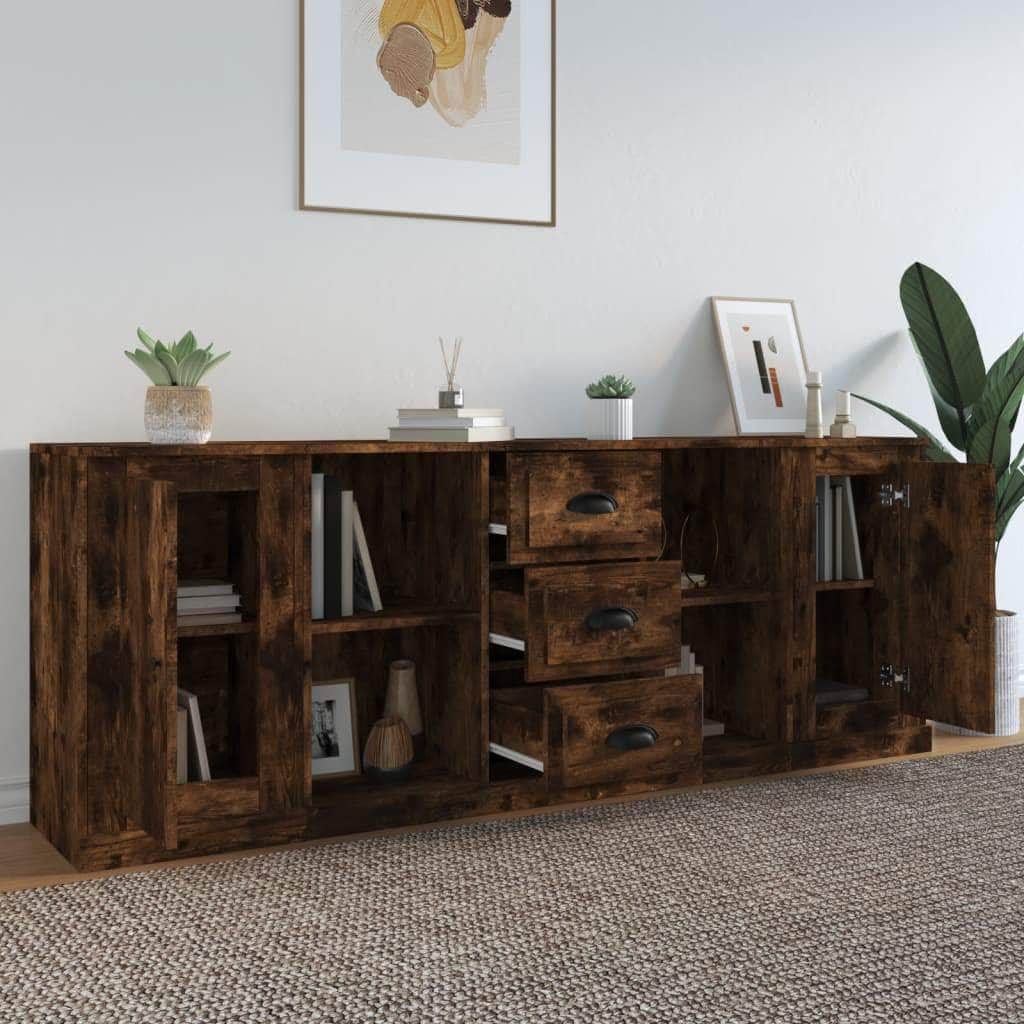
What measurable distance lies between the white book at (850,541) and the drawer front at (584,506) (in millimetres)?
673

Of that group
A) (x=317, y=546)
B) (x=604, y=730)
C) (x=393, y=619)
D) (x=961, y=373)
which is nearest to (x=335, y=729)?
(x=393, y=619)

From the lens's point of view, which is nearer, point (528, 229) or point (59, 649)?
point (59, 649)

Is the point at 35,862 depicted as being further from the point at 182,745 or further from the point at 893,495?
the point at 893,495

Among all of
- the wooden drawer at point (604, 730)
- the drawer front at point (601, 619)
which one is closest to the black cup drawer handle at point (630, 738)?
the wooden drawer at point (604, 730)

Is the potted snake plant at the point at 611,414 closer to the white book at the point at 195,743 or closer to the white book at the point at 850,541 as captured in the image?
the white book at the point at 850,541

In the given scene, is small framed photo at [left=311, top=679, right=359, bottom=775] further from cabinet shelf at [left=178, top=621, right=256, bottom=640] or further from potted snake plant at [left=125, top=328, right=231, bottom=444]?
potted snake plant at [left=125, top=328, right=231, bottom=444]

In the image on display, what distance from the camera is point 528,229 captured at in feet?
11.1

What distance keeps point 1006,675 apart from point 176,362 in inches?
95.9

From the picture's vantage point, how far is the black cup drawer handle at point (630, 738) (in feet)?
9.45

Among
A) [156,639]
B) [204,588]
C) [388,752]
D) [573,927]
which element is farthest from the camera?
[388,752]

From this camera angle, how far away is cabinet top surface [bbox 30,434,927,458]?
2.52 m

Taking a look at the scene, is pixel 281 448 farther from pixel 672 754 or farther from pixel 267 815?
pixel 672 754

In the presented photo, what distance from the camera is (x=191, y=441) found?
2594 mm

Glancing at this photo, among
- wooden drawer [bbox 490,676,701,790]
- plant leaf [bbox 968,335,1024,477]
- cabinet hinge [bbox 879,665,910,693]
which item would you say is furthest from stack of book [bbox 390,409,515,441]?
plant leaf [bbox 968,335,1024,477]
